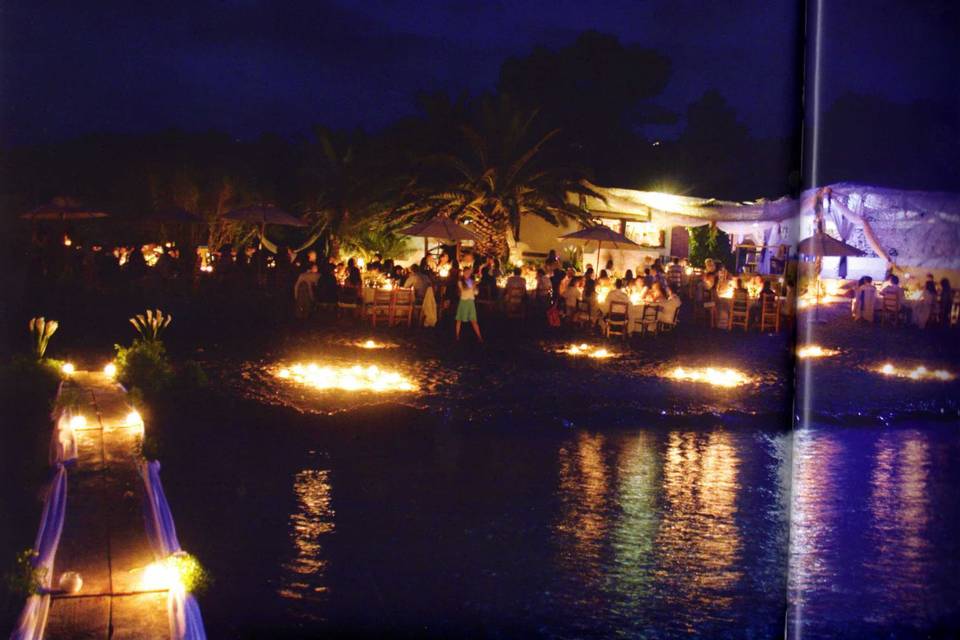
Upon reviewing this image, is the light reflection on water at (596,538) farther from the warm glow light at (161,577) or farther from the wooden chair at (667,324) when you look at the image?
the wooden chair at (667,324)

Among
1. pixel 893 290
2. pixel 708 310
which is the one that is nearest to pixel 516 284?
pixel 708 310

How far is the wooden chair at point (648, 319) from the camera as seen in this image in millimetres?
18500

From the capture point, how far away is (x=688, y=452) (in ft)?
31.5

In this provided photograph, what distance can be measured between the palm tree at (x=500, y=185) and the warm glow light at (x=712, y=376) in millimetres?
13068

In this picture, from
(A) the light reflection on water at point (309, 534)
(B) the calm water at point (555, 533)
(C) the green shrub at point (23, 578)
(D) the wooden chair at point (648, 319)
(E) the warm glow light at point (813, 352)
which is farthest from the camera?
(D) the wooden chair at point (648, 319)

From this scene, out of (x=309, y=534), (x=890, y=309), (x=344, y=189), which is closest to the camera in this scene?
(x=309, y=534)

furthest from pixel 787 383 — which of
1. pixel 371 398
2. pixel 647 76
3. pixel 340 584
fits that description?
pixel 647 76

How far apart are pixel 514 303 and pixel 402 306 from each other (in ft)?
9.12

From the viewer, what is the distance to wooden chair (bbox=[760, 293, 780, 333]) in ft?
64.4

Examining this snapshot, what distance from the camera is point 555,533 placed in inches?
270

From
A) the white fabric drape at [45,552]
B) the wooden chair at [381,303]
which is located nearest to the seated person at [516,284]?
the wooden chair at [381,303]

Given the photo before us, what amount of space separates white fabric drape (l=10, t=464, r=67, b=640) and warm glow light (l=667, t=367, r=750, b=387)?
29.7ft

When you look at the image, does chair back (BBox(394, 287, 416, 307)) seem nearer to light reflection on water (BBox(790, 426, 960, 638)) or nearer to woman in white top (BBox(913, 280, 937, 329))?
light reflection on water (BBox(790, 426, 960, 638))

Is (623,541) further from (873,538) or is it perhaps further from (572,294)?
(572,294)
